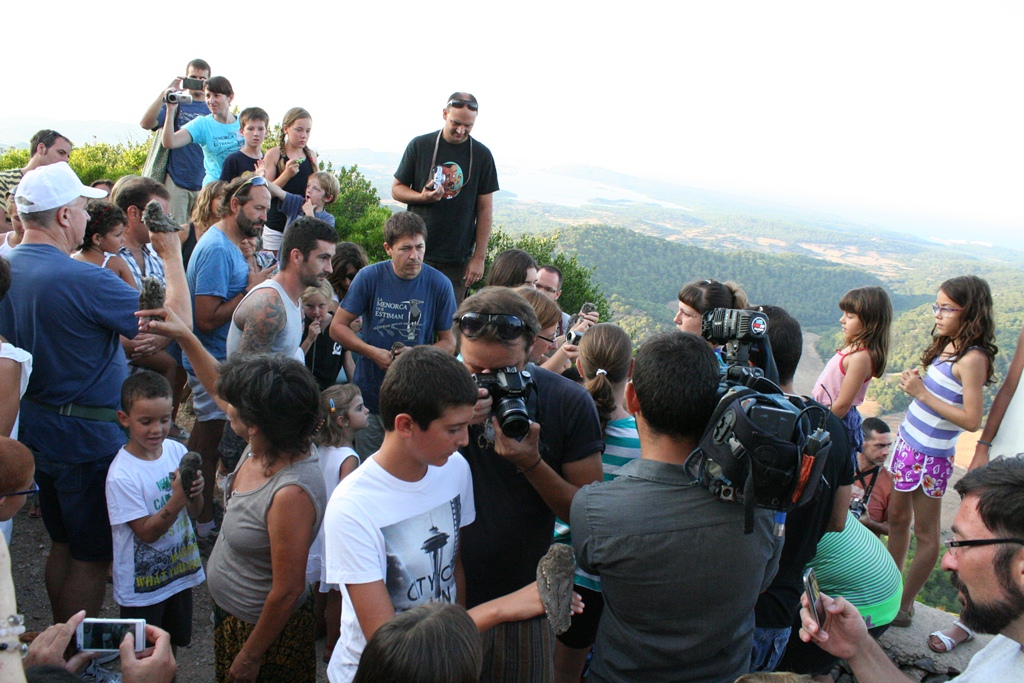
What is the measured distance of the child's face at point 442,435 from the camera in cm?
207

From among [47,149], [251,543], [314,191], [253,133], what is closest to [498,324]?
[251,543]

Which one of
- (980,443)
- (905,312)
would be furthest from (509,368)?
(905,312)

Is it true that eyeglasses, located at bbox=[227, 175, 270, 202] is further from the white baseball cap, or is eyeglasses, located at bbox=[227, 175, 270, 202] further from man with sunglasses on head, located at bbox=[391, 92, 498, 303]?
man with sunglasses on head, located at bbox=[391, 92, 498, 303]

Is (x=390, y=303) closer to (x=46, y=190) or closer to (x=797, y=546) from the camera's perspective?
(x=46, y=190)

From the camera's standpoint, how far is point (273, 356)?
255 centimetres

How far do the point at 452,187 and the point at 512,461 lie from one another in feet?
12.3

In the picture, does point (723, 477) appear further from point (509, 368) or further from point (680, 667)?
point (509, 368)

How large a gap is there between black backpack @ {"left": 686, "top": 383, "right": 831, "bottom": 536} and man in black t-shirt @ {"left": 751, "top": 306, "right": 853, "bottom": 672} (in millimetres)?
771

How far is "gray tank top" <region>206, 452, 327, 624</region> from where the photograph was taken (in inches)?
94.1

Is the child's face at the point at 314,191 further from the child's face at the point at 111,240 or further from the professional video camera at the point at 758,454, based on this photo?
the professional video camera at the point at 758,454

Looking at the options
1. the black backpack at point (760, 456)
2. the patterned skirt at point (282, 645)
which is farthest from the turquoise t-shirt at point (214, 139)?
the black backpack at point (760, 456)

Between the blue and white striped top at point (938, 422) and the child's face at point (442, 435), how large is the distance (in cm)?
327

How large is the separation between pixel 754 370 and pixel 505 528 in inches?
41.1

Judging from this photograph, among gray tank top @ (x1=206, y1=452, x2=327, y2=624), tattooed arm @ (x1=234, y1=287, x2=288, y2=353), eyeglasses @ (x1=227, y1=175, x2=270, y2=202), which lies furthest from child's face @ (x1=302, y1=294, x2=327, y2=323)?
gray tank top @ (x1=206, y1=452, x2=327, y2=624)
